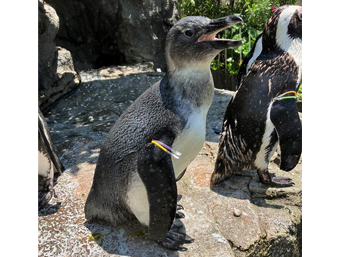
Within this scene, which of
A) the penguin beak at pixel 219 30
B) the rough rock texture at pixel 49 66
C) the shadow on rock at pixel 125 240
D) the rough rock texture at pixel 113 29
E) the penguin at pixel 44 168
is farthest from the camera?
the rough rock texture at pixel 113 29

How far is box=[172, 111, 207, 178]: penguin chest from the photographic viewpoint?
1501 mm

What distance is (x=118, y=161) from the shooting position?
153 cm

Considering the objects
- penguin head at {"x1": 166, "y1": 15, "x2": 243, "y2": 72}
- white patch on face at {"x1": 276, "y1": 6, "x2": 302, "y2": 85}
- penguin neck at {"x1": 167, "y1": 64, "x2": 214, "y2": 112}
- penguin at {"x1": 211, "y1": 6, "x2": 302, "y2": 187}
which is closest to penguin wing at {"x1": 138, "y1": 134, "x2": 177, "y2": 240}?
penguin neck at {"x1": 167, "y1": 64, "x2": 214, "y2": 112}

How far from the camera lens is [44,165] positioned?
2078 mm

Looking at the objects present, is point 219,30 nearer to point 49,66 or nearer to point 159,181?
point 159,181

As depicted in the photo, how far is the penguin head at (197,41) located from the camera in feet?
4.58

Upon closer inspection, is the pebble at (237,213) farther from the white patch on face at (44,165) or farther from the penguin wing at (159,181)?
the white patch on face at (44,165)

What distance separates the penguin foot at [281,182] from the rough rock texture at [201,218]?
0.13ft

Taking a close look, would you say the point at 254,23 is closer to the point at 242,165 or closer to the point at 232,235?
the point at 242,165

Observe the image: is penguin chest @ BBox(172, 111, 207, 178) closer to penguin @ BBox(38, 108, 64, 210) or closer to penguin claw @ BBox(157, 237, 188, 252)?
penguin claw @ BBox(157, 237, 188, 252)

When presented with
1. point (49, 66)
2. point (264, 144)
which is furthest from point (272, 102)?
point (49, 66)

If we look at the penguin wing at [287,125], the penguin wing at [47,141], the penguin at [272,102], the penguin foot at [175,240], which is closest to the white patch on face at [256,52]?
the penguin at [272,102]

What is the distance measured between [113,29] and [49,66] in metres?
2.25

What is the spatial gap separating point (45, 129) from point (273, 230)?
5.32ft
